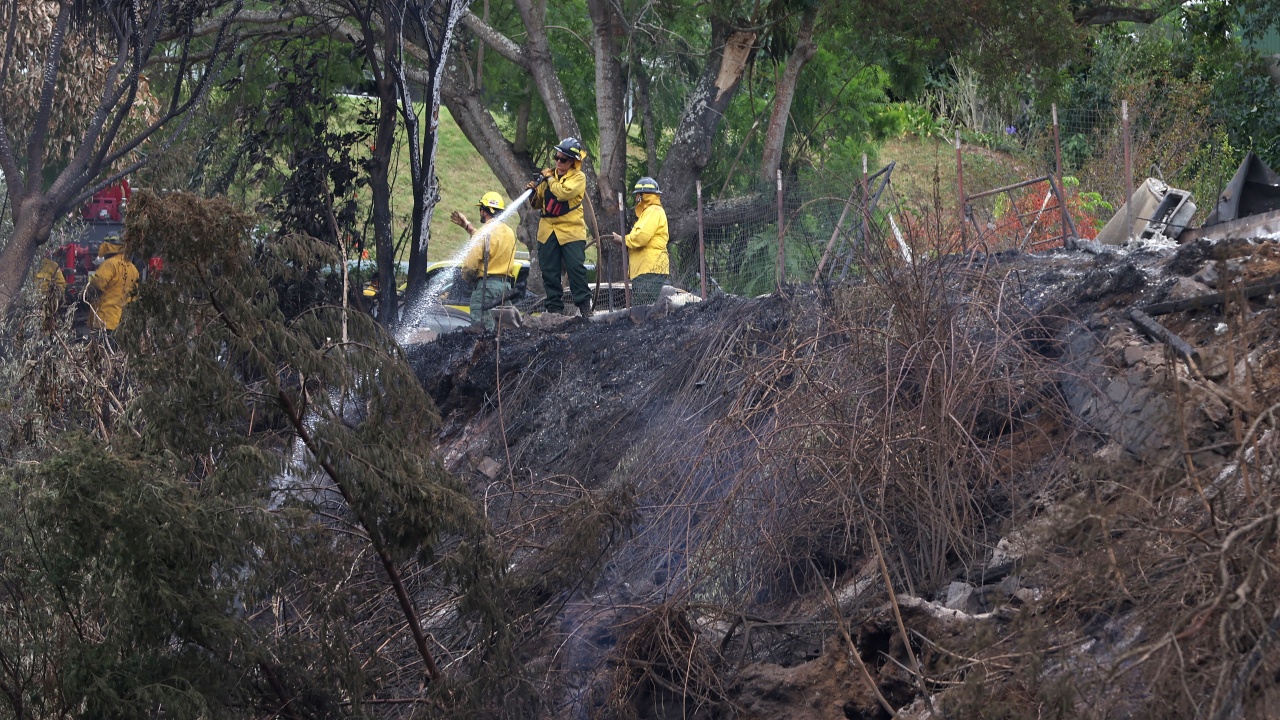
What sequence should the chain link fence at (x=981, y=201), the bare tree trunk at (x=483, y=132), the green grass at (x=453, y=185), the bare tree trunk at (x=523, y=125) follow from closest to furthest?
1. the chain link fence at (x=981, y=201)
2. the bare tree trunk at (x=483, y=132)
3. the bare tree trunk at (x=523, y=125)
4. the green grass at (x=453, y=185)

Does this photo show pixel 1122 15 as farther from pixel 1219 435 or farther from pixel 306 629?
pixel 306 629

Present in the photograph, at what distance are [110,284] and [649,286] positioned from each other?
16.5ft

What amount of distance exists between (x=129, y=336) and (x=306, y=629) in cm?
142

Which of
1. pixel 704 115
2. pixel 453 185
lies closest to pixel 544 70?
pixel 704 115

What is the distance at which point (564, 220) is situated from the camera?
37.2ft

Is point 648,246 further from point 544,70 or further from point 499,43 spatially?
point 499,43

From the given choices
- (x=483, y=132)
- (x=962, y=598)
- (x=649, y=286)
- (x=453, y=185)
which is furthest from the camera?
(x=453, y=185)

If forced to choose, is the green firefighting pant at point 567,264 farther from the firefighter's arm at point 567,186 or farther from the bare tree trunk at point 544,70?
the bare tree trunk at point 544,70

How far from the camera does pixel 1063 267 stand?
28.1ft

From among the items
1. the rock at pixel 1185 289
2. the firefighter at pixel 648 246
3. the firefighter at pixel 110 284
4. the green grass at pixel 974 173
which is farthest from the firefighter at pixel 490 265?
the rock at pixel 1185 289

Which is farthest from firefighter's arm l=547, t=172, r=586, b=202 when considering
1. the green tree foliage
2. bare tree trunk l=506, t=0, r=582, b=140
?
the green tree foliage

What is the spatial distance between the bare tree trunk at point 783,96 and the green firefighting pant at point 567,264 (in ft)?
14.2

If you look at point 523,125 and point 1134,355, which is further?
point 523,125

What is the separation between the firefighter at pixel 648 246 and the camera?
11297 mm
